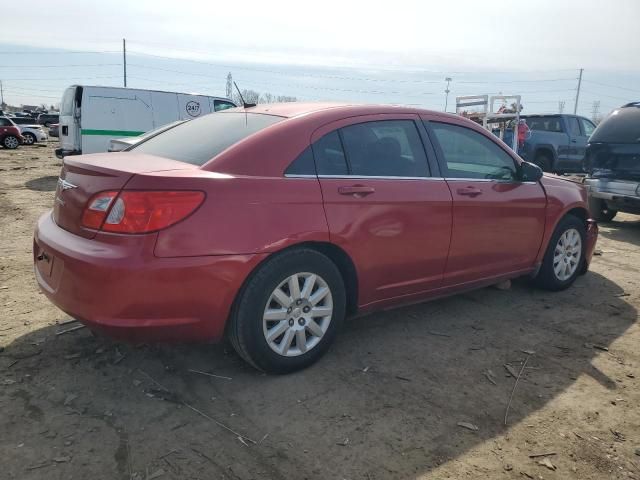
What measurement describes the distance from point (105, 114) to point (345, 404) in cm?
1248

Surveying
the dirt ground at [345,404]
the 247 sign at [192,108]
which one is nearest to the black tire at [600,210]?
the dirt ground at [345,404]

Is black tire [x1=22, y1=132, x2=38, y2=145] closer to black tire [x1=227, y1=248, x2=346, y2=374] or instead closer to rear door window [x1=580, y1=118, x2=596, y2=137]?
rear door window [x1=580, y1=118, x2=596, y2=137]

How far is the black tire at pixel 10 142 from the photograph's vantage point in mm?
23312

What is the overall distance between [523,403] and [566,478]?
2.05ft

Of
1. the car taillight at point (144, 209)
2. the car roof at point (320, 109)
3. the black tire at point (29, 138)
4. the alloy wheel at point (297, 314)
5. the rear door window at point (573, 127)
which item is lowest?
the alloy wheel at point (297, 314)

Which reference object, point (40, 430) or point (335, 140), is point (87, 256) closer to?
point (40, 430)

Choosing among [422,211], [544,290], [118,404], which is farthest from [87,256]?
[544,290]

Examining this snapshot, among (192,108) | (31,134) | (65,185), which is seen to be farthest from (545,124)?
(31,134)

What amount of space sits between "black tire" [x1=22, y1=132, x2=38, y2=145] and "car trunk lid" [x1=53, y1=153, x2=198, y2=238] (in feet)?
90.5

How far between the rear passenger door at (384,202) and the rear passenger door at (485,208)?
163 mm

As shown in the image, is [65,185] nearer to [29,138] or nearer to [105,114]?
[105,114]

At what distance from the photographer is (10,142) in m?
23.5

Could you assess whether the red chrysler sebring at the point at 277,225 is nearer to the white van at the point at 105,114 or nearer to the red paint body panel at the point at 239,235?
the red paint body panel at the point at 239,235

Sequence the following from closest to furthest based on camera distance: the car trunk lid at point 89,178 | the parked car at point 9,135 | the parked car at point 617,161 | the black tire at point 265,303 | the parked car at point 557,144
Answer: the car trunk lid at point 89,178, the black tire at point 265,303, the parked car at point 617,161, the parked car at point 557,144, the parked car at point 9,135
